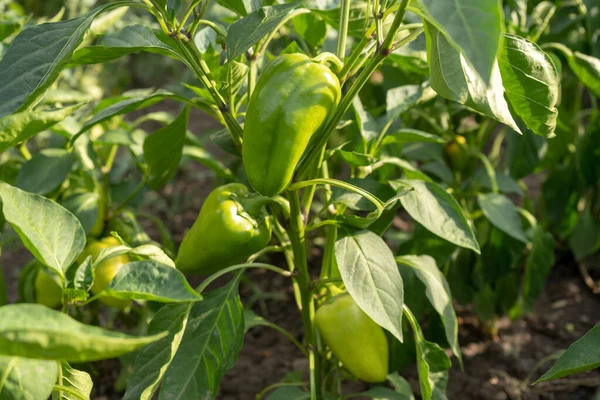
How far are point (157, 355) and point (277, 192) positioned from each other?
27 cm

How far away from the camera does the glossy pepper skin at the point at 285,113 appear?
2.36ft

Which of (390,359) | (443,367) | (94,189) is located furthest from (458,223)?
(94,189)

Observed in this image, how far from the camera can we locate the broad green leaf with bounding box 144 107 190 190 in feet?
3.41

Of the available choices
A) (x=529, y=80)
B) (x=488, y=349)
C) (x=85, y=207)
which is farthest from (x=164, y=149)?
(x=488, y=349)

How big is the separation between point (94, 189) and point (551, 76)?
3.02 feet

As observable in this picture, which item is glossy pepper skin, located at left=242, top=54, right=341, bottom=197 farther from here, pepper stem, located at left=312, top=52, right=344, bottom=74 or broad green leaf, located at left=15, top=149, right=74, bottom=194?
broad green leaf, located at left=15, top=149, right=74, bottom=194

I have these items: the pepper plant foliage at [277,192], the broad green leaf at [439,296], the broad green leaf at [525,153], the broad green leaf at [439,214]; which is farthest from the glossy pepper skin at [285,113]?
the broad green leaf at [525,153]

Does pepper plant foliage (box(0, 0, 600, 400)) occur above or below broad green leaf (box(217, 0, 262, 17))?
below

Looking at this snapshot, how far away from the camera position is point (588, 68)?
1.20 meters

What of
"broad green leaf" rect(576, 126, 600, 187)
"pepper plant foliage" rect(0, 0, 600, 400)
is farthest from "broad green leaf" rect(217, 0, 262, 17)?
"broad green leaf" rect(576, 126, 600, 187)

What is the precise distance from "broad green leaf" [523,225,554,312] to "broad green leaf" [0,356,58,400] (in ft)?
3.55

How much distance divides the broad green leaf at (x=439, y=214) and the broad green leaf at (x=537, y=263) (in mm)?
496

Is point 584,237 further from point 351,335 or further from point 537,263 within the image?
point 351,335

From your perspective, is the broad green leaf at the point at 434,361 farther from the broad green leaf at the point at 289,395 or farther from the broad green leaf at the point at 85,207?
the broad green leaf at the point at 85,207
